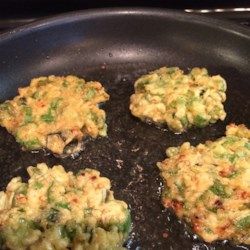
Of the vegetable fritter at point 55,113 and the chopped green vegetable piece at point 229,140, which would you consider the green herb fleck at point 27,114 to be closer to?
the vegetable fritter at point 55,113

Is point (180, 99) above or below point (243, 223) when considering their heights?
above

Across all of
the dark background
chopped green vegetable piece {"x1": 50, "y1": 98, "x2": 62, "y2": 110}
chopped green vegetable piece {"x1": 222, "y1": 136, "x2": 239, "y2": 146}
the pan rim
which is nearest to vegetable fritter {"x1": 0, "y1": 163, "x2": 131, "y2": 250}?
chopped green vegetable piece {"x1": 50, "y1": 98, "x2": 62, "y2": 110}

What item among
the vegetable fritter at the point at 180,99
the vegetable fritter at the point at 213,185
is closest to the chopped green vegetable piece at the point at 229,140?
the vegetable fritter at the point at 213,185

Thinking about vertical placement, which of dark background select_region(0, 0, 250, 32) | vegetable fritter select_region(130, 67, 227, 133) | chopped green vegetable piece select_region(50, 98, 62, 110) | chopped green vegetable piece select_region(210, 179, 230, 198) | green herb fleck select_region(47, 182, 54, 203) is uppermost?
dark background select_region(0, 0, 250, 32)

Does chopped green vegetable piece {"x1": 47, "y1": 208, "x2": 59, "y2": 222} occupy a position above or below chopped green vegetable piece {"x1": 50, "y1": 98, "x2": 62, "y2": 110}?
below

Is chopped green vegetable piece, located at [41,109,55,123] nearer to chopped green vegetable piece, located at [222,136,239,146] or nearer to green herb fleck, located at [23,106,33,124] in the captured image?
green herb fleck, located at [23,106,33,124]

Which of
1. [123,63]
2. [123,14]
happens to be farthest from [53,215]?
[123,14]

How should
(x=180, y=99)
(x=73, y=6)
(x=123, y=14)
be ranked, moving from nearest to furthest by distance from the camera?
(x=180, y=99)
(x=123, y=14)
(x=73, y=6)

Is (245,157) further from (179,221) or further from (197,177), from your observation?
(179,221)

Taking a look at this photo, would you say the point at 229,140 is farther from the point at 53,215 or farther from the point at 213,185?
the point at 53,215
